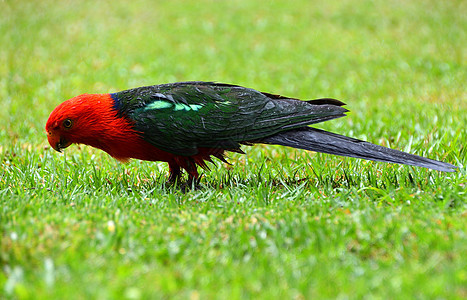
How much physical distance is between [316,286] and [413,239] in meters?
0.80

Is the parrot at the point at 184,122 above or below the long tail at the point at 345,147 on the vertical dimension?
above

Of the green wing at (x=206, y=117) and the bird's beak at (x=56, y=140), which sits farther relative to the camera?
the bird's beak at (x=56, y=140)

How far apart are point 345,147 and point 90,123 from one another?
2.11m

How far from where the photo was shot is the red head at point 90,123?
421 centimetres

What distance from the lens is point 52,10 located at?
14.1 meters

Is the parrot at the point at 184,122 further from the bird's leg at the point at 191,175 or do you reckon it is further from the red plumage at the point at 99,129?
the bird's leg at the point at 191,175

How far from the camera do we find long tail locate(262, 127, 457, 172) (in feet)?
12.6

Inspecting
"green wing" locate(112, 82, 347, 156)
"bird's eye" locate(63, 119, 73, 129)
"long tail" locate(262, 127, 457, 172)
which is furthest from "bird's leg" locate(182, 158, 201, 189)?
"bird's eye" locate(63, 119, 73, 129)

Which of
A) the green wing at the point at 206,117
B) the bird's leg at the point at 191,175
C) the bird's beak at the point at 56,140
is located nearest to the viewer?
the green wing at the point at 206,117

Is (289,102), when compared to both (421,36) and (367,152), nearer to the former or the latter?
(367,152)

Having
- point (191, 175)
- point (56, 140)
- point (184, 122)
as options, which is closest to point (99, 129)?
point (56, 140)

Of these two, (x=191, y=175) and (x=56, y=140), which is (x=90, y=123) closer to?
(x=56, y=140)

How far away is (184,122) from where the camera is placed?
419cm

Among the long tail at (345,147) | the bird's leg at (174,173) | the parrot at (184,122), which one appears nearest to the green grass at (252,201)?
the bird's leg at (174,173)
